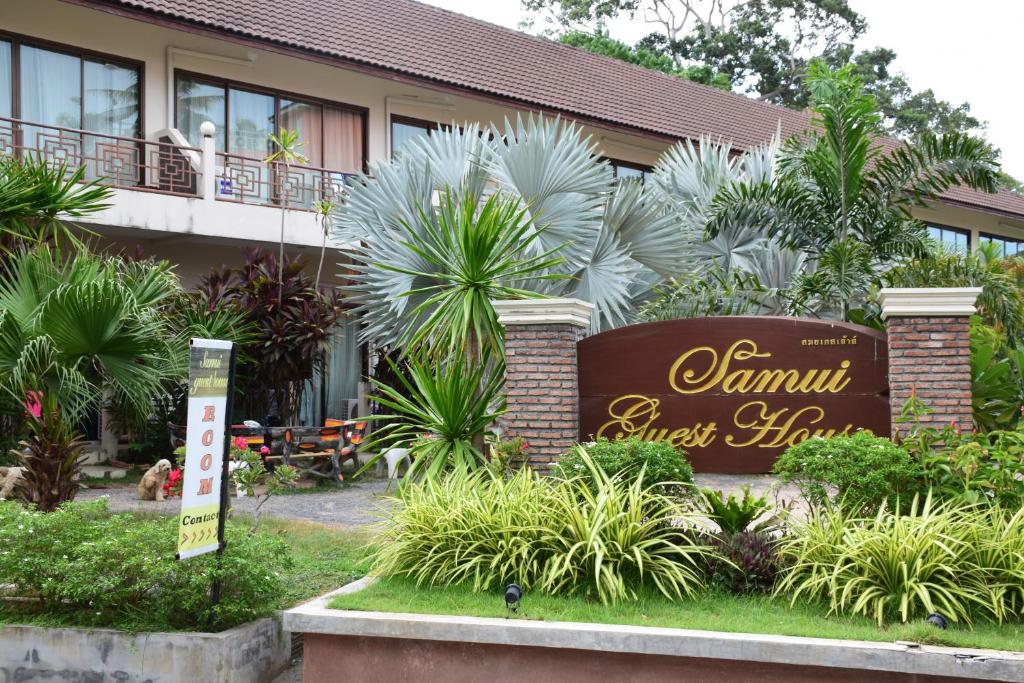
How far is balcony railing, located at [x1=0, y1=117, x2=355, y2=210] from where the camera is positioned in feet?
47.9

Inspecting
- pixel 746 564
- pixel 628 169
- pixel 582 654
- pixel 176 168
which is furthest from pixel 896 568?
pixel 628 169

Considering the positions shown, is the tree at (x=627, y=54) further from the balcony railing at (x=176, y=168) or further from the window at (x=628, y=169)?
the balcony railing at (x=176, y=168)

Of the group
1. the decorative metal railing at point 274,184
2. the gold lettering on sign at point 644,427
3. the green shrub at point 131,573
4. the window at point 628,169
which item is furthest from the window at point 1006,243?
the green shrub at point 131,573

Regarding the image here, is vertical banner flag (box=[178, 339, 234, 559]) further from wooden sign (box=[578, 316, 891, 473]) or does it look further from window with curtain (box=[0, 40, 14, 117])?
window with curtain (box=[0, 40, 14, 117])

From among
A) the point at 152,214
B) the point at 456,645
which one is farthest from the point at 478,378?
the point at 152,214

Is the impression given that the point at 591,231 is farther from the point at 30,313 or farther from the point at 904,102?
the point at 904,102

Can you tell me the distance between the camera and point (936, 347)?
7922 mm

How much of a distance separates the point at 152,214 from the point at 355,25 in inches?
240

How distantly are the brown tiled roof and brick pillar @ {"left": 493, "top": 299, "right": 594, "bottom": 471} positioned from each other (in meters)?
9.16

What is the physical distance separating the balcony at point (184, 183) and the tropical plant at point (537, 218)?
93.2 inches

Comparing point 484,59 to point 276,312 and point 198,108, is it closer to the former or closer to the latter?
point 198,108

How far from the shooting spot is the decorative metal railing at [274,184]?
1584 cm

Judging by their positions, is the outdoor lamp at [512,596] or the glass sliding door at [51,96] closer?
the outdoor lamp at [512,596]

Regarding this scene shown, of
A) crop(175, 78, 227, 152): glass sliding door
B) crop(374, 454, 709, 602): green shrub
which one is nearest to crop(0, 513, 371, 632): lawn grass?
crop(374, 454, 709, 602): green shrub
